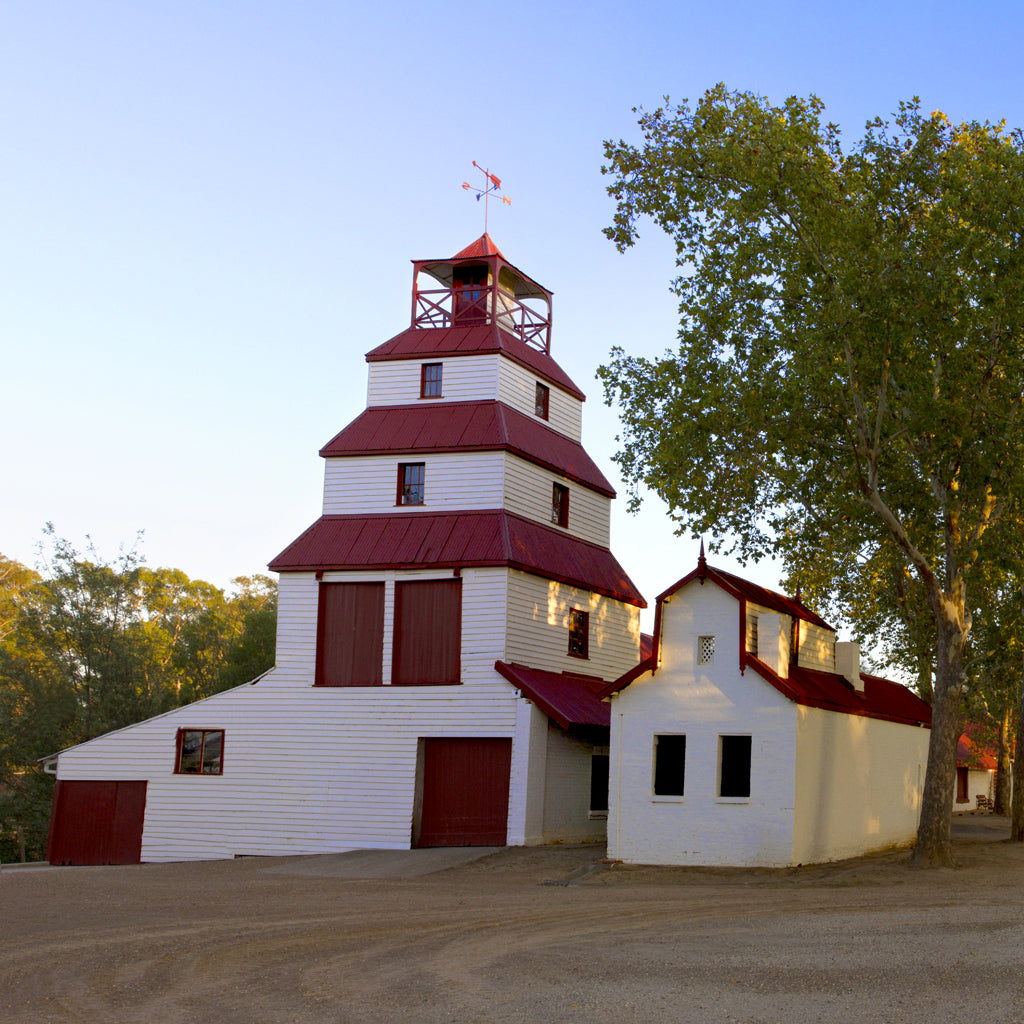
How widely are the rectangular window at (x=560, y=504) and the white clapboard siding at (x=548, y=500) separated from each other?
17 centimetres

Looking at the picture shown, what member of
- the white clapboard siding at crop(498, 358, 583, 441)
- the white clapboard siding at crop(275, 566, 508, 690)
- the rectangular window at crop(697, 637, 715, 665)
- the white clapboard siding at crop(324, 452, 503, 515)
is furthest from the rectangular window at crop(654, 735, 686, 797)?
the white clapboard siding at crop(498, 358, 583, 441)

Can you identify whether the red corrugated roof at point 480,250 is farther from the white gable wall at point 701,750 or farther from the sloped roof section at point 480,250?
the white gable wall at point 701,750

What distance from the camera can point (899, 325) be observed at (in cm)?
2438

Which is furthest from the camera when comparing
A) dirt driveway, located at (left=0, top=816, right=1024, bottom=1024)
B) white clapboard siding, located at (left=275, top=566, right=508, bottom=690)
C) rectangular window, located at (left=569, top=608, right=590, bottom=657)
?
rectangular window, located at (left=569, top=608, right=590, bottom=657)

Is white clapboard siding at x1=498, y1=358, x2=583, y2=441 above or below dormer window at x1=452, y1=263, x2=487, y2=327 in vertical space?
below

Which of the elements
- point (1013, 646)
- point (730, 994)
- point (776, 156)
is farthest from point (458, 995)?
point (1013, 646)

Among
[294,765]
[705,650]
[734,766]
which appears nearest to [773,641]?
[705,650]

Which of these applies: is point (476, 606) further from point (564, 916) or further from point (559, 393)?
point (564, 916)

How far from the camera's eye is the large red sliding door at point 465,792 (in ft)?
105

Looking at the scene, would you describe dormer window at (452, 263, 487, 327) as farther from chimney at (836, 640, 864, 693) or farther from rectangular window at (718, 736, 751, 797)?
rectangular window at (718, 736, 751, 797)

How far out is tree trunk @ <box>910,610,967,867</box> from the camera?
2556 cm

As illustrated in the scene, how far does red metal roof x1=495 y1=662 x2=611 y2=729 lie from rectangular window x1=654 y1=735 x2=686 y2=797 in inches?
98.7

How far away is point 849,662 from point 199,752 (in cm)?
1782

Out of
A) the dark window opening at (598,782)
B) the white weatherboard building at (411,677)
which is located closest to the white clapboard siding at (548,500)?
the white weatherboard building at (411,677)
